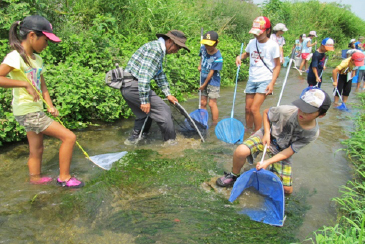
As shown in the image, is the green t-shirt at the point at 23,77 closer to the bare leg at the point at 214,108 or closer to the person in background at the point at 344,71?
the bare leg at the point at 214,108

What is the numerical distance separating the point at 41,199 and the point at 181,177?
64.3 inches

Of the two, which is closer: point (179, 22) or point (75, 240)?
point (75, 240)

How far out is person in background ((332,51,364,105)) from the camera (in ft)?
21.4

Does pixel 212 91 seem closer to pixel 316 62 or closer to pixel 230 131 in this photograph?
pixel 230 131

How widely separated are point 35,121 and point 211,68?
312 cm

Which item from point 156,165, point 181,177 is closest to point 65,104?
point 156,165

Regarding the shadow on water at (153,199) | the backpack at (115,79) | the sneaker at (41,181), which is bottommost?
the shadow on water at (153,199)

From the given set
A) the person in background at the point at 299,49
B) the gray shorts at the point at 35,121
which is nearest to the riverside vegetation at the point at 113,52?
the gray shorts at the point at 35,121

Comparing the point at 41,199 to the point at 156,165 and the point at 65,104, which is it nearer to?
the point at 156,165

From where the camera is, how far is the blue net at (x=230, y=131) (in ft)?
15.3

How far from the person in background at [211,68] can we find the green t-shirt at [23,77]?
9.12 ft

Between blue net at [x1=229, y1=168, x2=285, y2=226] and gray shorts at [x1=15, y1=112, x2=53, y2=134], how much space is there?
2118mm

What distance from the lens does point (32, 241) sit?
237 centimetres

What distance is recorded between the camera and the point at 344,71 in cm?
712
